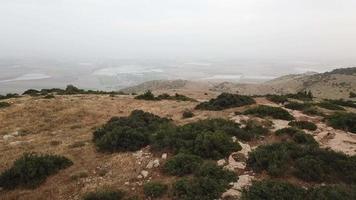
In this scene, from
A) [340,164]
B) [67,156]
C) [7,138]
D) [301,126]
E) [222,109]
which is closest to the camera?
[340,164]

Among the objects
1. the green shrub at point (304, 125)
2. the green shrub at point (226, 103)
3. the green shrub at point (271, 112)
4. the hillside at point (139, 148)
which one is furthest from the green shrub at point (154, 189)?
the green shrub at point (226, 103)

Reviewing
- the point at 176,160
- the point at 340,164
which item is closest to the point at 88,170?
the point at 176,160

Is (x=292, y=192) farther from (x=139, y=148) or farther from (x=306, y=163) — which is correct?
(x=139, y=148)

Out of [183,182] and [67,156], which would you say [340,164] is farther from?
[67,156]

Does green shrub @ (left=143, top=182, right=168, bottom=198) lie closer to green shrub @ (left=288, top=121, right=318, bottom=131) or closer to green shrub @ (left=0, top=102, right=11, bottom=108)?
green shrub @ (left=288, top=121, right=318, bottom=131)

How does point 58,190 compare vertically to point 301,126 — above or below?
below

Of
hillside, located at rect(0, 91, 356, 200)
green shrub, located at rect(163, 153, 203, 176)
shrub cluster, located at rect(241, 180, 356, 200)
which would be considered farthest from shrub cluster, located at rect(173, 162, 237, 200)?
shrub cluster, located at rect(241, 180, 356, 200)
